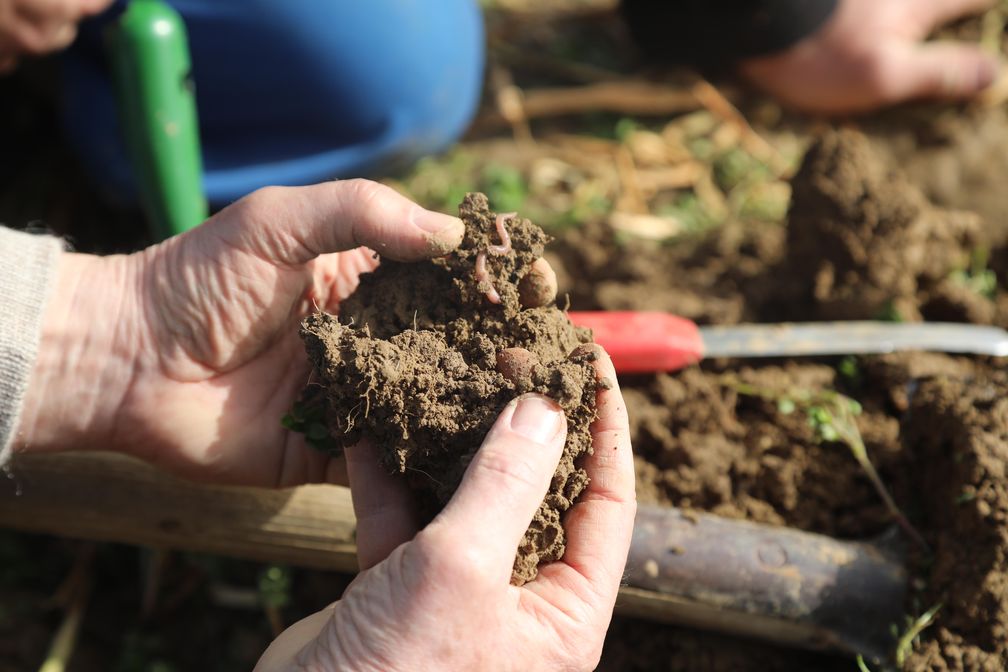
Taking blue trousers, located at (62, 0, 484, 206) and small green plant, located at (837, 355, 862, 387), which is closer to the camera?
small green plant, located at (837, 355, 862, 387)

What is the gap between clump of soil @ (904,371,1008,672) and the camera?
79.4 inches

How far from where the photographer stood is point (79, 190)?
4.06 m

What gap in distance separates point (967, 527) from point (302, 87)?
2.83 meters

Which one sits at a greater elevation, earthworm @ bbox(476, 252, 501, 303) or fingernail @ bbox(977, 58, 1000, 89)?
earthworm @ bbox(476, 252, 501, 303)

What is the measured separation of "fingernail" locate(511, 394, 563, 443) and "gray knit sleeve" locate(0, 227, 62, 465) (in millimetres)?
1305

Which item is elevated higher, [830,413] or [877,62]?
[877,62]

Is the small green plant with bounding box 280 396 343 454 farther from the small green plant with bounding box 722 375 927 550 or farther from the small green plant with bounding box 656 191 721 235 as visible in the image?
the small green plant with bounding box 656 191 721 235

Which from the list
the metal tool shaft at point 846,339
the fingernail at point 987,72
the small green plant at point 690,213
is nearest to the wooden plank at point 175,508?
the metal tool shaft at point 846,339

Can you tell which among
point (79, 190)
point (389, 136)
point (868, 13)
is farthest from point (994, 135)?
point (79, 190)

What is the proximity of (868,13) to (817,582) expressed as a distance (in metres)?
3.22

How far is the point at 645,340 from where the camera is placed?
2.51 metres

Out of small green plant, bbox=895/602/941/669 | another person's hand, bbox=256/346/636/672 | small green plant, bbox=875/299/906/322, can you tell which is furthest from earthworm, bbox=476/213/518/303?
small green plant, bbox=875/299/906/322

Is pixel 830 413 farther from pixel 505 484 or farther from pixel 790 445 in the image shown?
pixel 505 484

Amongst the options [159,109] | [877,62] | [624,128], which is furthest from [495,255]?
[877,62]
